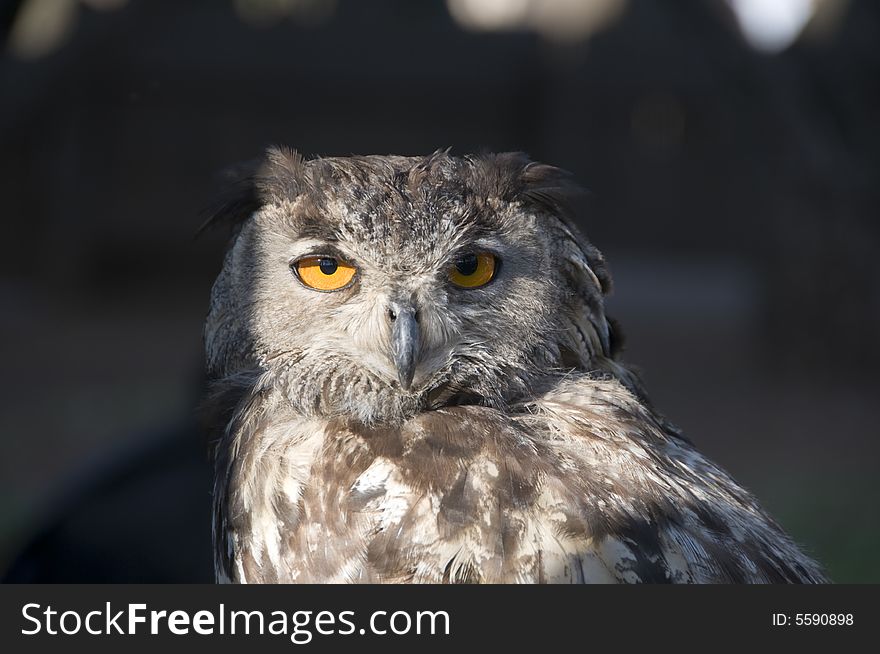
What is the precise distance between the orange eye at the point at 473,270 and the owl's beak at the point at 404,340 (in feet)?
0.48

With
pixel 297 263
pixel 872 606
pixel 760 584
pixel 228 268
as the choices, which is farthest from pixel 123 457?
pixel 872 606

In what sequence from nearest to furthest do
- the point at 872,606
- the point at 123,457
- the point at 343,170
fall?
the point at 872,606 → the point at 343,170 → the point at 123,457

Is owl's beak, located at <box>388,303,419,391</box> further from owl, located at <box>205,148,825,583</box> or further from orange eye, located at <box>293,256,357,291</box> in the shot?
orange eye, located at <box>293,256,357,291</box>

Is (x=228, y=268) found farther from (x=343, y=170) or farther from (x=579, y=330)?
(x=579, y=330)

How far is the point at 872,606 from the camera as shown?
1.74 m

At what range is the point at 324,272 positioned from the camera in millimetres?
1938

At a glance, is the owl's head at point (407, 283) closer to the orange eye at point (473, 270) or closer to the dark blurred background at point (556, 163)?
the orange eye at point (473, 270)

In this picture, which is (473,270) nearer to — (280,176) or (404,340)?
(404,340)

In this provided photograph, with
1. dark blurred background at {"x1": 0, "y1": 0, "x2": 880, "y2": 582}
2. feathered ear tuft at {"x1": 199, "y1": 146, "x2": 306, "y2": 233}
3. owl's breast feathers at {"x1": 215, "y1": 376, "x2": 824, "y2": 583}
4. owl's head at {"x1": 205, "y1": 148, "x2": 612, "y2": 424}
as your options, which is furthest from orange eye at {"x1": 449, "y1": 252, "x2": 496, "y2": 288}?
dark blurred background at {"x1": 0, "y1": 0, "x2": 880, "y2": 582}

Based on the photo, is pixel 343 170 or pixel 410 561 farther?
pixel 343 170

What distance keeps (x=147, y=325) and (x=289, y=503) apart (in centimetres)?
910

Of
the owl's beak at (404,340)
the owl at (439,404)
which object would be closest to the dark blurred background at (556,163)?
the owl at (439,404)

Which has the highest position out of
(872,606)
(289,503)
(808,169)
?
(808,169)

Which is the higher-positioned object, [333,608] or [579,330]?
[579,330]
